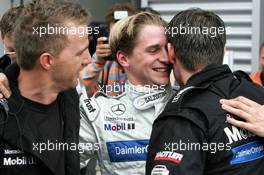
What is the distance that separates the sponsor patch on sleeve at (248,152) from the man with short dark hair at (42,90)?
68 centimetres

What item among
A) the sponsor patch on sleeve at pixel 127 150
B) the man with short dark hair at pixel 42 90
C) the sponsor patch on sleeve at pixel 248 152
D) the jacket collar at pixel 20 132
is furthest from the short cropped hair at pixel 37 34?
the sponsor patch on sleeve at pixel 248 152

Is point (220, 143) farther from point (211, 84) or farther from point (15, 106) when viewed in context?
point (15, 106)

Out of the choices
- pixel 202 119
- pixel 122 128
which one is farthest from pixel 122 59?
pixel 202 119

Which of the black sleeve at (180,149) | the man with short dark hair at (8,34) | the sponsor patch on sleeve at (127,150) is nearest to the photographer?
the black sleeve at (180,149)

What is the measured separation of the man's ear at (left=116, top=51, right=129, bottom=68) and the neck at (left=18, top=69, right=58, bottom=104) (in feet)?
1.55

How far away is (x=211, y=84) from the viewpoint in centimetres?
166

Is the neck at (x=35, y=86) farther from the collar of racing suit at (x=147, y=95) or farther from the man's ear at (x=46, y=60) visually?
the collar of racing suit at (x=147, y=95)

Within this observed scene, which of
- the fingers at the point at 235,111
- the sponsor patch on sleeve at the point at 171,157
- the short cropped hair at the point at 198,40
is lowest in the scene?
the sponsor patch on sleeve at the point at 171,157

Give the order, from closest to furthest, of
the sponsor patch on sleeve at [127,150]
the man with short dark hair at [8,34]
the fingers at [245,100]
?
the fingers at [245,100]
the sponsor patch on sleeve at [127,150]
the man with short dark hair at [8,34]

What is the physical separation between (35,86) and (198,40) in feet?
2.10

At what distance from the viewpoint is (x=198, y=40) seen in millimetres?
1714

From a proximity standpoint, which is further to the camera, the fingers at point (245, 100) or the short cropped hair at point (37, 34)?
the short cropped hair at point (37, 34)

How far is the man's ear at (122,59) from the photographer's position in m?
2.23

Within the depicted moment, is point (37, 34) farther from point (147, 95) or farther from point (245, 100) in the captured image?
point (245, 100)
